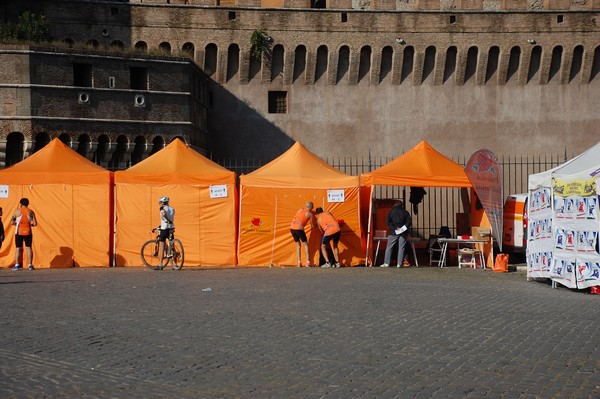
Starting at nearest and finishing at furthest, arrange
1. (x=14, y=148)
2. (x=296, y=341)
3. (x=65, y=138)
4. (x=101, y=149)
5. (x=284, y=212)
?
(x=296, y=341) → (x=284, y=212) → (x=14, y=148) → (x=65, y=138) → (x=101, y=149)

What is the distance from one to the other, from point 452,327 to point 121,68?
22.1m

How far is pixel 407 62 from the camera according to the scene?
125 feet

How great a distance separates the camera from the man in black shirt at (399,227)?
65.2 feet

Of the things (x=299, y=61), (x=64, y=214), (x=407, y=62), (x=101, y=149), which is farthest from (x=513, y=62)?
(x=64, y=214)

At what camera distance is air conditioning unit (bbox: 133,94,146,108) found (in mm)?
31234

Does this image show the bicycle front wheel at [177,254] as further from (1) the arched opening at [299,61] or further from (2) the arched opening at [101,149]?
(1) the arched opening at [299,61]

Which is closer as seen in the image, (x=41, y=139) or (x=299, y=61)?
(x=41, y=139)

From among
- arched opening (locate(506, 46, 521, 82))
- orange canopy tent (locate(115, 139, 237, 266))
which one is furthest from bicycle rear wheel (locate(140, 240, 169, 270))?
arched opening (locate(506, 46, 521, 82))

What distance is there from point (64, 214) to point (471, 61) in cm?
2144

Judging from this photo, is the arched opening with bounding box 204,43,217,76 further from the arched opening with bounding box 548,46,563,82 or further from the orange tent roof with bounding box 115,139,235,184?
the orange tent roof with bounding box 115,139,235,184

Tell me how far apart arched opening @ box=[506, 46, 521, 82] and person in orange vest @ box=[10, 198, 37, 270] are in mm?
23022

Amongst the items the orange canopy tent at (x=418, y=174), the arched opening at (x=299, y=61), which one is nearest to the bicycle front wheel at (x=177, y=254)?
the orange canopy tent at (x=418, y=174)

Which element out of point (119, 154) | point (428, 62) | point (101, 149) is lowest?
A: point (119, 154)

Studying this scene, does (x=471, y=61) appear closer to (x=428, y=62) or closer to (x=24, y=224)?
(x=428, y=62)
